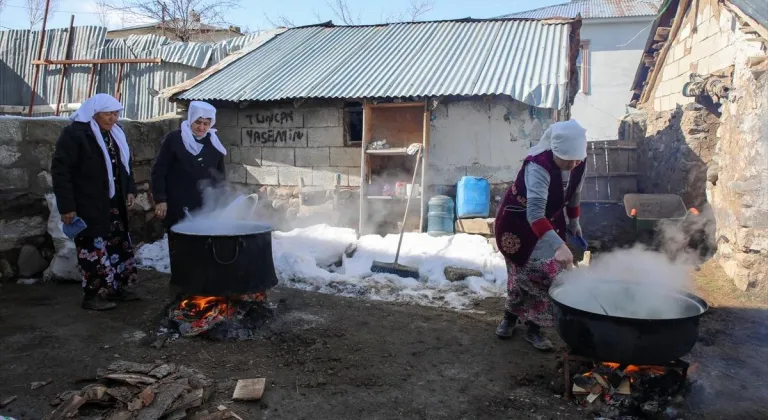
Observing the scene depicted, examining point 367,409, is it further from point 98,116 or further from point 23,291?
point 23,291

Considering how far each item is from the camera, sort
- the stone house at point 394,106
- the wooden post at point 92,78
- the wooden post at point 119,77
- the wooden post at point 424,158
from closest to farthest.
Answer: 1. the wooden post at point 424,158
2. the stone house at point 394,106
3. the wooden post at point 119,77
4. the wooden post at point 92,78

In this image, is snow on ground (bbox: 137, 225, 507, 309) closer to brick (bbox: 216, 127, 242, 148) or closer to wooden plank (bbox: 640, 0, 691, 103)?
brick (bbox: 216, 127, 242, 148)

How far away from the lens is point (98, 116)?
4473 mm

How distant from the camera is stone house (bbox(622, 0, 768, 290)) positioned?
5.74 meters

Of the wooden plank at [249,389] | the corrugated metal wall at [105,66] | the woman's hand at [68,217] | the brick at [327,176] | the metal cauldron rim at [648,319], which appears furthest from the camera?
the corrugated metal wall at [105,66]

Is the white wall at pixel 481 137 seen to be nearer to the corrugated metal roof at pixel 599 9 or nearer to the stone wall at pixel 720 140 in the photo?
the stone wall at pixel 720 140

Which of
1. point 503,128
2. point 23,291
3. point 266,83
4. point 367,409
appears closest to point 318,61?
point 266,83

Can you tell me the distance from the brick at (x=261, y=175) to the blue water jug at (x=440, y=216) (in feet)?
9.30

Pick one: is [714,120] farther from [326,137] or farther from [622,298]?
[622,298]

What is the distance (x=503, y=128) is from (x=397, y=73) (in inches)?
79.0

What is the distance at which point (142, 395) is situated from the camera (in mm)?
2971

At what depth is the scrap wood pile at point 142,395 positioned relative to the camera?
2.88 meters

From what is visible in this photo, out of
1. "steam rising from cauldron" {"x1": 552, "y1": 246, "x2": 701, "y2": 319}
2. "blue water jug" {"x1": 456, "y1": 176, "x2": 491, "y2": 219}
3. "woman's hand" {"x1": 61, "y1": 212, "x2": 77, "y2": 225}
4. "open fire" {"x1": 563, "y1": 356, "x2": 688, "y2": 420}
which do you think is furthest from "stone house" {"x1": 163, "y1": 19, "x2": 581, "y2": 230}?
"open fire" {"x1": 563, "y1": 356, "x2": 688, "y2": 420}

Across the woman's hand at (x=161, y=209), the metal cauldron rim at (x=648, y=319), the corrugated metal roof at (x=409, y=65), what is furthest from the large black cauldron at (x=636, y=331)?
the corrugated metal roof at (x=409, y=65)
